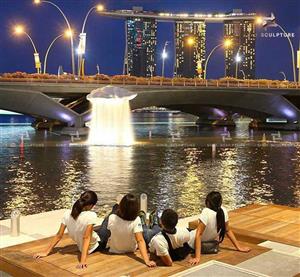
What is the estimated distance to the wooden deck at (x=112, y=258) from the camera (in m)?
7.05

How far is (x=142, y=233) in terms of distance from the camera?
7.81m

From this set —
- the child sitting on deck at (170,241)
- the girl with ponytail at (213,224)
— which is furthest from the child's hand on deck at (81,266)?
the girl with ponytail at (213,224)

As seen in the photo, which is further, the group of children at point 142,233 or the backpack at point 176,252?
the backpack at point 176,252

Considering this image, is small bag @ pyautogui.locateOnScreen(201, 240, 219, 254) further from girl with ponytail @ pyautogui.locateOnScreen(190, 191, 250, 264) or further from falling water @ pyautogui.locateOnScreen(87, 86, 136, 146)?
falling water @ pyautogui.locateOnScreen(87, 86, 136, 146)

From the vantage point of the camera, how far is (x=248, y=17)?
150 meters

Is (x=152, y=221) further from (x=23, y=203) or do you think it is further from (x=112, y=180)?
(x=112, y=180)

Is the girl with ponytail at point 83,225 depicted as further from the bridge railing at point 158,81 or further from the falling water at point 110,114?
the bridge railing at point 158,81

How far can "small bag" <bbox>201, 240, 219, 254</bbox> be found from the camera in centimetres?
784

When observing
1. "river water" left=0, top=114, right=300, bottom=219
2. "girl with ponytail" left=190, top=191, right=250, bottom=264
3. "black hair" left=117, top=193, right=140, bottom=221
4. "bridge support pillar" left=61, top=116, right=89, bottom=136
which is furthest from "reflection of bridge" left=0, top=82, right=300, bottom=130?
"girl with ponytail" left=190, top=191, right=250, bottom=264

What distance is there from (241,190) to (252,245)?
1091 centimetres

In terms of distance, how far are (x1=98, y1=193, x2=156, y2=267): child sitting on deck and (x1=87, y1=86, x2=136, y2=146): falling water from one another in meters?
37.0

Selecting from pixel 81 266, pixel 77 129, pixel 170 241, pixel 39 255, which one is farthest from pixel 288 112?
pixel 81 266

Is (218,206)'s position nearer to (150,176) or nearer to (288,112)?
(150,176)

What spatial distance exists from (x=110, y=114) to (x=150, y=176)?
24.4 metres
